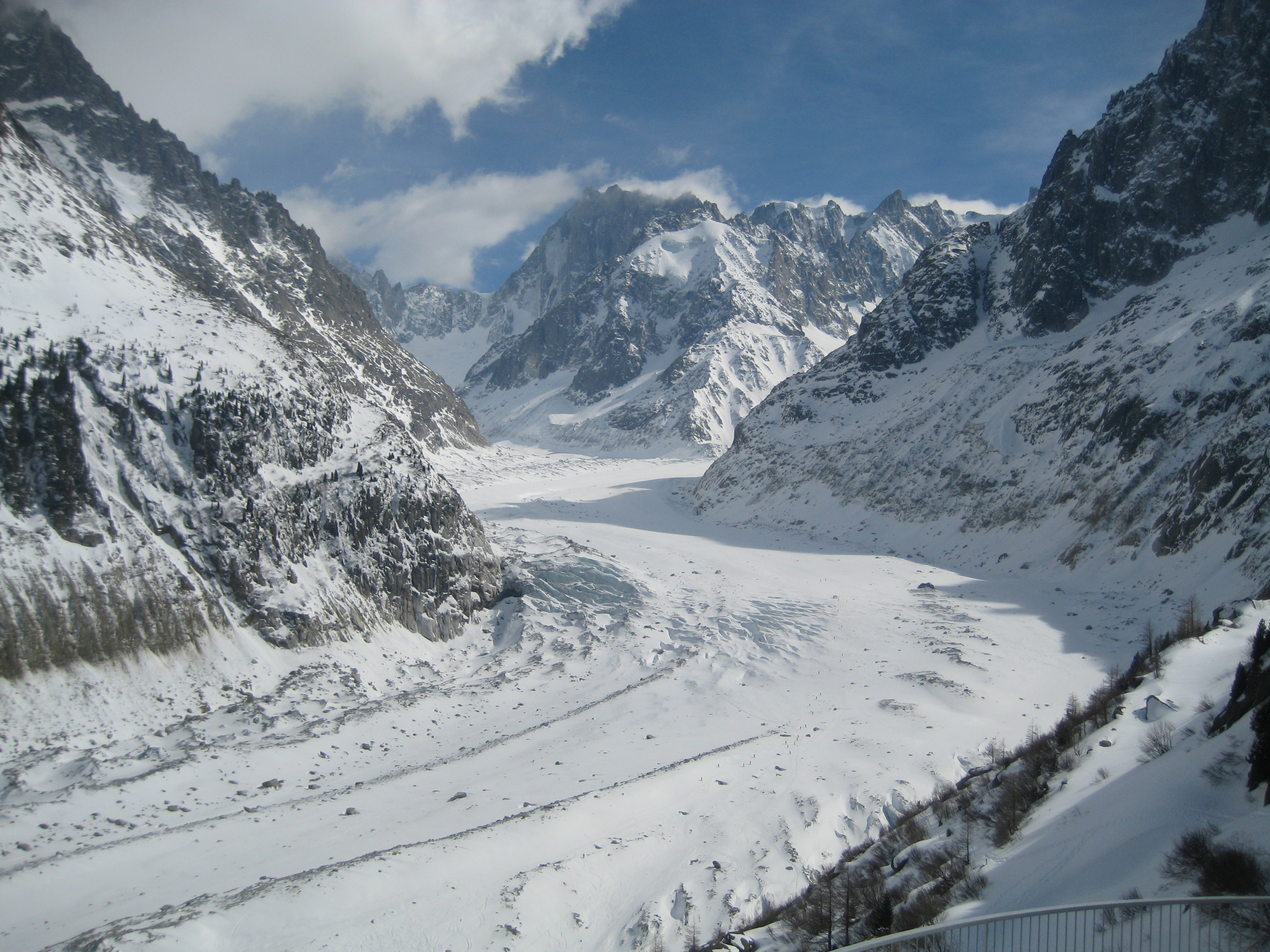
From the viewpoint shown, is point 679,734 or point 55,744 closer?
point 55,744

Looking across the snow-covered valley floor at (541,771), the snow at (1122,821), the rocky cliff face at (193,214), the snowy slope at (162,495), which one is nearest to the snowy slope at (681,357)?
the rocky cliff face at (193,214)

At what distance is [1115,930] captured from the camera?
7941 millimetres

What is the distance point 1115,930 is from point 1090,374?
2032 inches

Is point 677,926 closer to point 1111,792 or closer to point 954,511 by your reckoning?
point 1111,792

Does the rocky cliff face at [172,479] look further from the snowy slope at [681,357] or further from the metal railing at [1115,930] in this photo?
the snowy slope at [681,357]

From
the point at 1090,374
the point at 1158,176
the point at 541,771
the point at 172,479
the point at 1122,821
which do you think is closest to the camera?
the point at 1122,821

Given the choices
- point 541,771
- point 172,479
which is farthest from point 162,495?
point 541,771

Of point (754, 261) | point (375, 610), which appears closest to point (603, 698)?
point (375, 610)

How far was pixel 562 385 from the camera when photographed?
618ft

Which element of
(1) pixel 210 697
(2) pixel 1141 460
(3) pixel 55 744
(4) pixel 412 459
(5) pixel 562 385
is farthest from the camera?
(5) pixel 562 385

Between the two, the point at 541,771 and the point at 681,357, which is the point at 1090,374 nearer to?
the point at 541,771

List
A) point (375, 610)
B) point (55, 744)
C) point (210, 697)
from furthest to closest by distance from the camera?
point (375, 610), point (210, 697), point (55, 744)

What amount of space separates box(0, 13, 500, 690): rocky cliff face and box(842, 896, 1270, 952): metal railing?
24630 mm

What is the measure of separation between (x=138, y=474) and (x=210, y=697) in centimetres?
859
